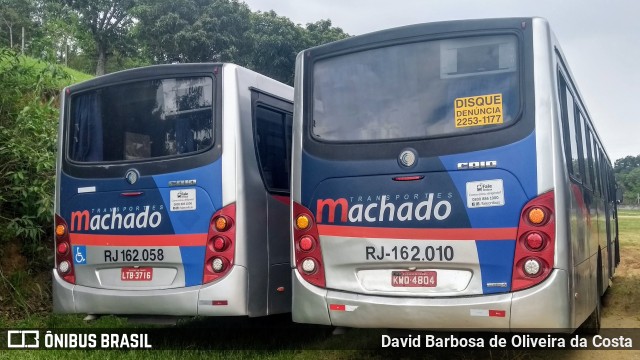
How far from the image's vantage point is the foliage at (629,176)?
329ft

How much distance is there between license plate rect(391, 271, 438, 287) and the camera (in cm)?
504

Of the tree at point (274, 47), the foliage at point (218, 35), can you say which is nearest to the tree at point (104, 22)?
the foliage at point (218, 35)

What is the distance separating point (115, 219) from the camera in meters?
6.30

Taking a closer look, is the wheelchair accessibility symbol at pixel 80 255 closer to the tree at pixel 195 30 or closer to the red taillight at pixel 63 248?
the red taillight at pixel 63 248

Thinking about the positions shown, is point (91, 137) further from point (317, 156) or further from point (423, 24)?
point (423, 24)

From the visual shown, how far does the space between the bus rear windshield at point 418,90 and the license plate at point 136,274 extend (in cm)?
201

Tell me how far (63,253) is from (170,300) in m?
1.42

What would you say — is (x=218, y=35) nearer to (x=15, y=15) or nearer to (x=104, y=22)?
(x=104, y=22)

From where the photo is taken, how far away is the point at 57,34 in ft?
128

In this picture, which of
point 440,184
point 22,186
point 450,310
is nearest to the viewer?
point 450,310

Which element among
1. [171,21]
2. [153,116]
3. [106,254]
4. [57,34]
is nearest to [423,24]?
[153,116]

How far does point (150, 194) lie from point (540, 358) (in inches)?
152


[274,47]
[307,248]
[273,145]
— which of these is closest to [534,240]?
[307,248]

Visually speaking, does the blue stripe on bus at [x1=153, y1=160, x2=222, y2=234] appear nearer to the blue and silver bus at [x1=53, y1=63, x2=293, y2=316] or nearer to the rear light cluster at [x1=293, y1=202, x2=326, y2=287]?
the blue and silver bus at [x1=53, y1=63, x2=293, y2=316]
